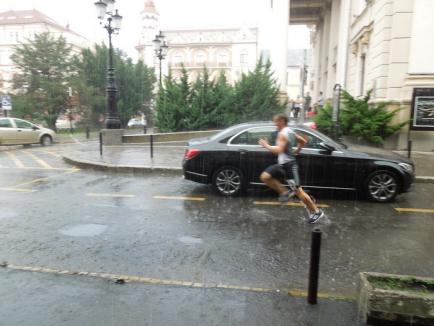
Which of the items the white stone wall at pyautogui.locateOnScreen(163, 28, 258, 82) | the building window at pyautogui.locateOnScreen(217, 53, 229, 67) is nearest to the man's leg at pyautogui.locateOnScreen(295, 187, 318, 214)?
the white stone wall at pyautogui.locateOnScreen(163, 28, 258, 82)

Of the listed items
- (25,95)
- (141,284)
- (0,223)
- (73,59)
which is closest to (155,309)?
(141,284)

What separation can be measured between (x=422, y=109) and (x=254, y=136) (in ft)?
28.8

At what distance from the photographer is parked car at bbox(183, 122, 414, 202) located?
7.47m

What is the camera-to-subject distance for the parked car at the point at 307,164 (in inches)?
294

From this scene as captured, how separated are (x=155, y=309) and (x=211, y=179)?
15.5 feet

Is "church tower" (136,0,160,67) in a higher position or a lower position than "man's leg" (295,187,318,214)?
higher

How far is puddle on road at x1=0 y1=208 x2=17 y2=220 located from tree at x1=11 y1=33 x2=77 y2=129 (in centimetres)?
2842

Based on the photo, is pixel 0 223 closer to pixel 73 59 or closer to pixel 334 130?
pixel 334 130

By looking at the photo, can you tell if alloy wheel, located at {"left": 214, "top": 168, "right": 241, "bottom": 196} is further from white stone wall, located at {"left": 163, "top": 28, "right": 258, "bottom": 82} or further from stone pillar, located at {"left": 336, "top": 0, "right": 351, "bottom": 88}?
white stone wall, located at {"left": 163, "top": 28, "right": 258, "bottom": 82}

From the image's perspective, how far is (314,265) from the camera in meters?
3.47

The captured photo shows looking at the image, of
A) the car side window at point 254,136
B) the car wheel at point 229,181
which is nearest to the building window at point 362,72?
the car side window at point 254,136

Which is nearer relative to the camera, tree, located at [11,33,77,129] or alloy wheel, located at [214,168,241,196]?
alloy wheel, located at [214,168,241,196]

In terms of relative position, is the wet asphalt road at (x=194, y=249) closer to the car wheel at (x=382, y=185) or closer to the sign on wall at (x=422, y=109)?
the car wheel at (x=382, y=185)

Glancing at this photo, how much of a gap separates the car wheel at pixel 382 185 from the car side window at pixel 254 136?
211 centimetres
